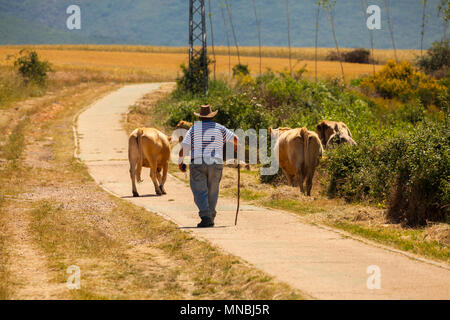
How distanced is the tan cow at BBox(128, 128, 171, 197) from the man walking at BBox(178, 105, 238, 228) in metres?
5.01

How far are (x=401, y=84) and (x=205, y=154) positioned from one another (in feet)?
116

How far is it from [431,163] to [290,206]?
330 centimetres

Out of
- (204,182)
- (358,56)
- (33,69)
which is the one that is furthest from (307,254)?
(358,56)

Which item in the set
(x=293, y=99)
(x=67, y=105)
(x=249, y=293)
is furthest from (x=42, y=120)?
(x=249, y=293)

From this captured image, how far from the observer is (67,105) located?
143ft

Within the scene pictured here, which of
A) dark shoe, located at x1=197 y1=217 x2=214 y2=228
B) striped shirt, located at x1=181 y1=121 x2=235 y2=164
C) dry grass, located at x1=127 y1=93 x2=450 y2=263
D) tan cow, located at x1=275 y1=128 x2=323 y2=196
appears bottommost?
dry grass, located at x1=127 y1=93 x2=450 y2=263

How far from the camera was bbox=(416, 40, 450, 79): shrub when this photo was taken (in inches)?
2166

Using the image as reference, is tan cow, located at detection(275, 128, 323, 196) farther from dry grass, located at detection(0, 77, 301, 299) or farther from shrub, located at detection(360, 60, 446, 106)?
shrub, located at detection(360, 60, 446, 106)

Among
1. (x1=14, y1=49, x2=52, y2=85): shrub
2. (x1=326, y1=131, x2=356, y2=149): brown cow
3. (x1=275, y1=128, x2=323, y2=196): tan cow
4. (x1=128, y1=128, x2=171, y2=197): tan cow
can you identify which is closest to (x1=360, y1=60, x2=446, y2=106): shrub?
(x1=326, y1=131, x2=356, y2=149): brown cow

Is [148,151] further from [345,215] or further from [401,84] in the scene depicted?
[401,84]

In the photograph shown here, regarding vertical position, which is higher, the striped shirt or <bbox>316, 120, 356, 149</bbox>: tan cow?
the striped shirt

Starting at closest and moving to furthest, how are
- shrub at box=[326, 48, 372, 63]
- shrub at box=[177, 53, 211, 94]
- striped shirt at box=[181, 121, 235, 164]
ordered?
striped shirt at box=[181, 121, 235, 164], shrub at box=[177, 53, 211, 94], shrub at box=[326, 48, 372, 63]

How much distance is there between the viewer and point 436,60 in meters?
56.1

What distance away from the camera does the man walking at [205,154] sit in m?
12.0
